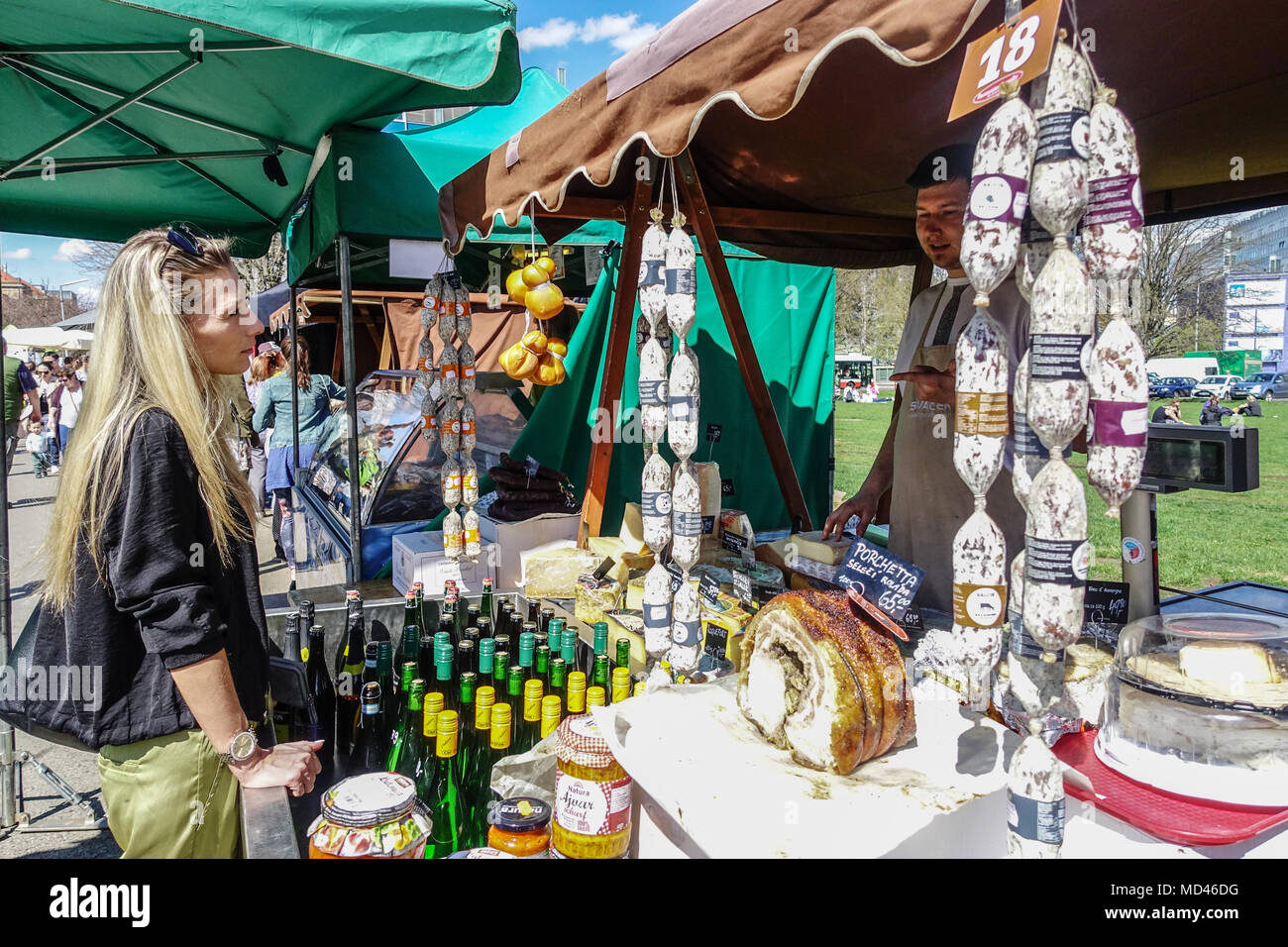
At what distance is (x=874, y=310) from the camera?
48031 mm

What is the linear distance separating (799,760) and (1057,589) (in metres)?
0.55

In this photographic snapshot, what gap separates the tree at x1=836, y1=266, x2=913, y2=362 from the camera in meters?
43.8

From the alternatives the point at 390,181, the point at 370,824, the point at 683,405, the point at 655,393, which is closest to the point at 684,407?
the point at 683,405

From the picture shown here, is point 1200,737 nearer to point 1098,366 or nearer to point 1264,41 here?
point 1098,366

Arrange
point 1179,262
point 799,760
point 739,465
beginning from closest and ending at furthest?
point 799,760 → point 739,465 → point 1179,262

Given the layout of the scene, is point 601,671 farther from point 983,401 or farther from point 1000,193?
point 1000,193

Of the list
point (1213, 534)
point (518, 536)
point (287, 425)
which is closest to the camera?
point (518, 536)

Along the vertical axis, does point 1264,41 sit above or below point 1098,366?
above

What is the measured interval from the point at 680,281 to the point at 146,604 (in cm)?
140

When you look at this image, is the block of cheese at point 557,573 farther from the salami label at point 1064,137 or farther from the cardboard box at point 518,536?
the salami label at point 1064,137

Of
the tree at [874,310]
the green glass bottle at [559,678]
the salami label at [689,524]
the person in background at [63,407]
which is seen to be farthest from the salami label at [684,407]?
the tree at [874,310]

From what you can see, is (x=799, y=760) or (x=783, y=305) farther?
(x=783, y=305)

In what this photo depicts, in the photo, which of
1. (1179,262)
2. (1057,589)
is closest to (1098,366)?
(1057,589)

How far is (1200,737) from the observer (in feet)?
4.66
